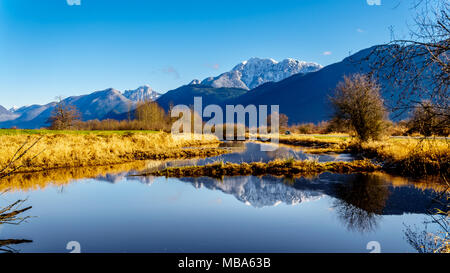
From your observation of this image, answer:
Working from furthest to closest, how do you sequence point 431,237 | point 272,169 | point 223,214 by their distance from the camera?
point 272,169 < point 223,214 < point 431,237

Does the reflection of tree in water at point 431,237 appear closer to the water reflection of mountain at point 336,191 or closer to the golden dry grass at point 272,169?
the water reflection of mountain at point 336,191

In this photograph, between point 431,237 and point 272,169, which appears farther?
point 272,169

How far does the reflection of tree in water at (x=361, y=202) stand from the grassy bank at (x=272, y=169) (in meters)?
2.21

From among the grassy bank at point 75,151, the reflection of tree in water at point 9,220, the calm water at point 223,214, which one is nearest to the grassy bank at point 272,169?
the calm water at point 223,214

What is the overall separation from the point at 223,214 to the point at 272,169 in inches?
301

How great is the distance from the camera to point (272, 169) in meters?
14.8

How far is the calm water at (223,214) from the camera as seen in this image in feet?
18.8

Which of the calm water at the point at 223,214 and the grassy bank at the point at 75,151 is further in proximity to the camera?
the grassy bank at the point at 75,151

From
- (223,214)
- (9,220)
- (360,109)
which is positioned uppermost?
(360,109)

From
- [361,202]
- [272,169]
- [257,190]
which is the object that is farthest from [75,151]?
[361,202]

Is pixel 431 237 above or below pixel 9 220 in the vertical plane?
below

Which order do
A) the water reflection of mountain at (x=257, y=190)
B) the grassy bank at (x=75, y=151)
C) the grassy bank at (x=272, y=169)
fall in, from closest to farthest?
the water reflection of mountain at (x=257, y=190) → the grassy bank at (x=272, y=169) → the grassy bank at (x=75, y=151)

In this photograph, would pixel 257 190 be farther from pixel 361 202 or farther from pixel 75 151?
pixel 75 151
